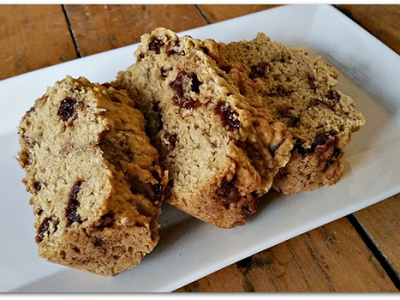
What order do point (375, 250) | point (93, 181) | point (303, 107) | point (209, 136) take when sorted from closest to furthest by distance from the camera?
point (93, 181) → point (209, 136) → point (375, 250) → point (303, 107)

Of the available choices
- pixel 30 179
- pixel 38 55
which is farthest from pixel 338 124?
pixel 38 55

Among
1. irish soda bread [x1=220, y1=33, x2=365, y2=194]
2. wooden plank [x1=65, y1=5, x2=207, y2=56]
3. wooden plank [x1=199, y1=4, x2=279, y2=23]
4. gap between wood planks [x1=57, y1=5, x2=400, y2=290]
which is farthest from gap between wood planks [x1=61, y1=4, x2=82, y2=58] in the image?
gap between wood planks [x1=57, y1=5, x2=400, y2=290]

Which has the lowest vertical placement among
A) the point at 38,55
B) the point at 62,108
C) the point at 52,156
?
the point at 38,55

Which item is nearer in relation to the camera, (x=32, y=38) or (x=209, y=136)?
(x=209, y=136)

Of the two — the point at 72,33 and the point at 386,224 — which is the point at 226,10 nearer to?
the point at 72,33

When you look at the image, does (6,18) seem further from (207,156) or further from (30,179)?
(207,156)

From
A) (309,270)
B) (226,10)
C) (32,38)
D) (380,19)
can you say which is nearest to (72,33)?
(32,38)
